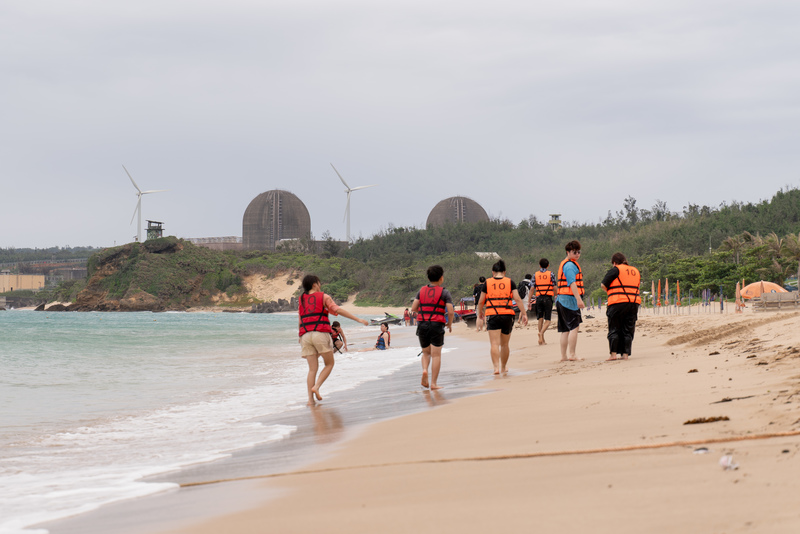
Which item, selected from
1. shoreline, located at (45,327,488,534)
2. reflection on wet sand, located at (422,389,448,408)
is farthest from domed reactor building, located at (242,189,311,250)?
shoreline, located at (45,327,488,534)

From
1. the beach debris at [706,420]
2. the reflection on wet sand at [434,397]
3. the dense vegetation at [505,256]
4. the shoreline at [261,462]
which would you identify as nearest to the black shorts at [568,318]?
the shoreline at [261,462]

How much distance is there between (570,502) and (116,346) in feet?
80.2

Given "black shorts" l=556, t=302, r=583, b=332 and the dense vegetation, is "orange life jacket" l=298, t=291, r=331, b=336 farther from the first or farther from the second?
the dense vegetation

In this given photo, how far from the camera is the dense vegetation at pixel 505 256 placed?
35.8 metres

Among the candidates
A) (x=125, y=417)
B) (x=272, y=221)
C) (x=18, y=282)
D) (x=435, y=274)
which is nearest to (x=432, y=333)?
(x=435, y=274)

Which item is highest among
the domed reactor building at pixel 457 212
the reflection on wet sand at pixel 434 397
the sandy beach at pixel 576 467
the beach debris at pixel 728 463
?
the domed reactor building at pixel 457 212

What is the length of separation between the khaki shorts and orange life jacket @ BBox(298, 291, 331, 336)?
60 millimetres

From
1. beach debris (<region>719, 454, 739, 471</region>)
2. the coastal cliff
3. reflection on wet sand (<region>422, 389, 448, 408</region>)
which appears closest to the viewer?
beach debris (<region>719, 454, 739, 471</region>)

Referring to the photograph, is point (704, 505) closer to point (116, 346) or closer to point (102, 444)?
point (102, 444)

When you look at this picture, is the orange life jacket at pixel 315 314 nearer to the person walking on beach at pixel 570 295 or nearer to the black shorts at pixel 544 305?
the person walking on beach at pixel 570 295

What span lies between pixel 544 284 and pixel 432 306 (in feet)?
17.8

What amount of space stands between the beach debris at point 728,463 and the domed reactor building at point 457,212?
334ft

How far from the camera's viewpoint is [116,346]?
2466 cm

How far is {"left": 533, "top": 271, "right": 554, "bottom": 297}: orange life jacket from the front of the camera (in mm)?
13398
